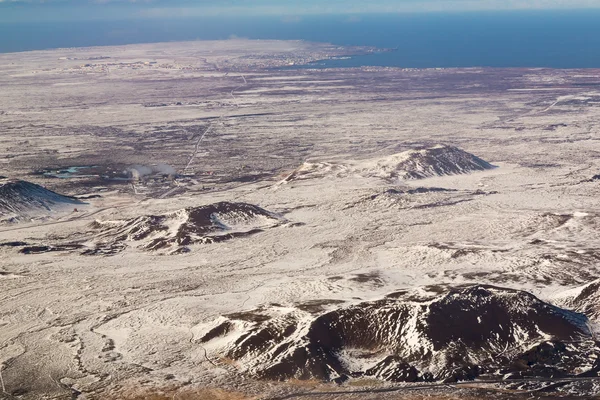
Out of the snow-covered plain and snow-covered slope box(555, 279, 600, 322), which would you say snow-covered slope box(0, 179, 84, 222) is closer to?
the snow-covered plain

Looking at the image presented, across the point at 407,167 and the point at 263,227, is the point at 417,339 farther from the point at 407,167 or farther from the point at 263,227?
the point at 407,167

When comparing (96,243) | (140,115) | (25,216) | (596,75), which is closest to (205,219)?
(96,243)

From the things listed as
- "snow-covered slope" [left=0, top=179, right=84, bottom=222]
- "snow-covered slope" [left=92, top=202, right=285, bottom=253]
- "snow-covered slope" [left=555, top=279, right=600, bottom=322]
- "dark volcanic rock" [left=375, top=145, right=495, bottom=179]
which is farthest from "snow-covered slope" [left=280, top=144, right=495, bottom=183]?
"snow-covered slope" [left=555, top=279, right=600, bottom=322]

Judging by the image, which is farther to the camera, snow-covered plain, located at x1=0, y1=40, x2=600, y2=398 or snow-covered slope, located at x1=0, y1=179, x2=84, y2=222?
snow-covered slope, located at x1=0, y1=179, x2=84, y2=222

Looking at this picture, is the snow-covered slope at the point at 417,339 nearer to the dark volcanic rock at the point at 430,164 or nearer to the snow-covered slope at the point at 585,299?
the snow-covered slope at the point at 585,299

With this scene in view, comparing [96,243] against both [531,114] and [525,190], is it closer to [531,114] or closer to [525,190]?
[525,190]

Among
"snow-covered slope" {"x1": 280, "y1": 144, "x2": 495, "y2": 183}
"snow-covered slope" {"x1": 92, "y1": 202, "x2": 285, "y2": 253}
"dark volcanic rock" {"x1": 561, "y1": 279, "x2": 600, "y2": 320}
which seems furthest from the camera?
"snow-covered slope" {"x1": 280, "y1": 144, "x2": 495, "y2": 183}

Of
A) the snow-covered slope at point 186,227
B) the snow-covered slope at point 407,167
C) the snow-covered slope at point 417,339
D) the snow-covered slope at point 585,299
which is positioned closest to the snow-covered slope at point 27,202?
the snow-covered slope at point 186,227
